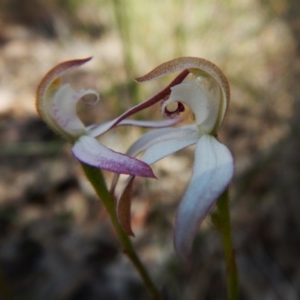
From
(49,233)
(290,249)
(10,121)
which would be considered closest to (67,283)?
(49,233)

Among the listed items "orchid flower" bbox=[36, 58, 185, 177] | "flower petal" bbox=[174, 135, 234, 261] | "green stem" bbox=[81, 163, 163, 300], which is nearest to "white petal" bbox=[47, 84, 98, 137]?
"orchid flower" bbox=[36, 58, 185, 177]

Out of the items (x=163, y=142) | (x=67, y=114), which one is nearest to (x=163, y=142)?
(x=163, y=142)

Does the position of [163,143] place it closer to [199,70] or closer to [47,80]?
[199,70]

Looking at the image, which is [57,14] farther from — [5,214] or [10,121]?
[5,214]

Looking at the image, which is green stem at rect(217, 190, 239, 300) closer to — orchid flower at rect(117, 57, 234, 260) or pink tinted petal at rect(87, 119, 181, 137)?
orchid flower at rect(117, 57, 234, 260)

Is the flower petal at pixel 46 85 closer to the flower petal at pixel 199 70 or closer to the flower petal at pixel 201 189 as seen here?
the flower petal at pixel 199 70

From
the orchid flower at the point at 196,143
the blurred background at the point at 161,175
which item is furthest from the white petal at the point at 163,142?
the blurred background at the point at 161,175

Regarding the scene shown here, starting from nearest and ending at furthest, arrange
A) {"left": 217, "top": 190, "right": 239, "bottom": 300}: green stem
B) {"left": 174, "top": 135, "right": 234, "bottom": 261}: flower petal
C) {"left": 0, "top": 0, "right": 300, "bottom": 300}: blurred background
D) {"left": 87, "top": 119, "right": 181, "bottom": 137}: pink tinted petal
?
{"left": 174, "top": 135, "right": 234, "bottom": 261}: flower petal, {"left": 217, "top": 190, "right": 239, "bottom": 300}: green stem, {"left": 87, "top": 119, "right": 181, "bottom": 137}: pink tinted petal, {"left": 0, "top": 0, "right": 300, "bottom": 300}: blurred background
